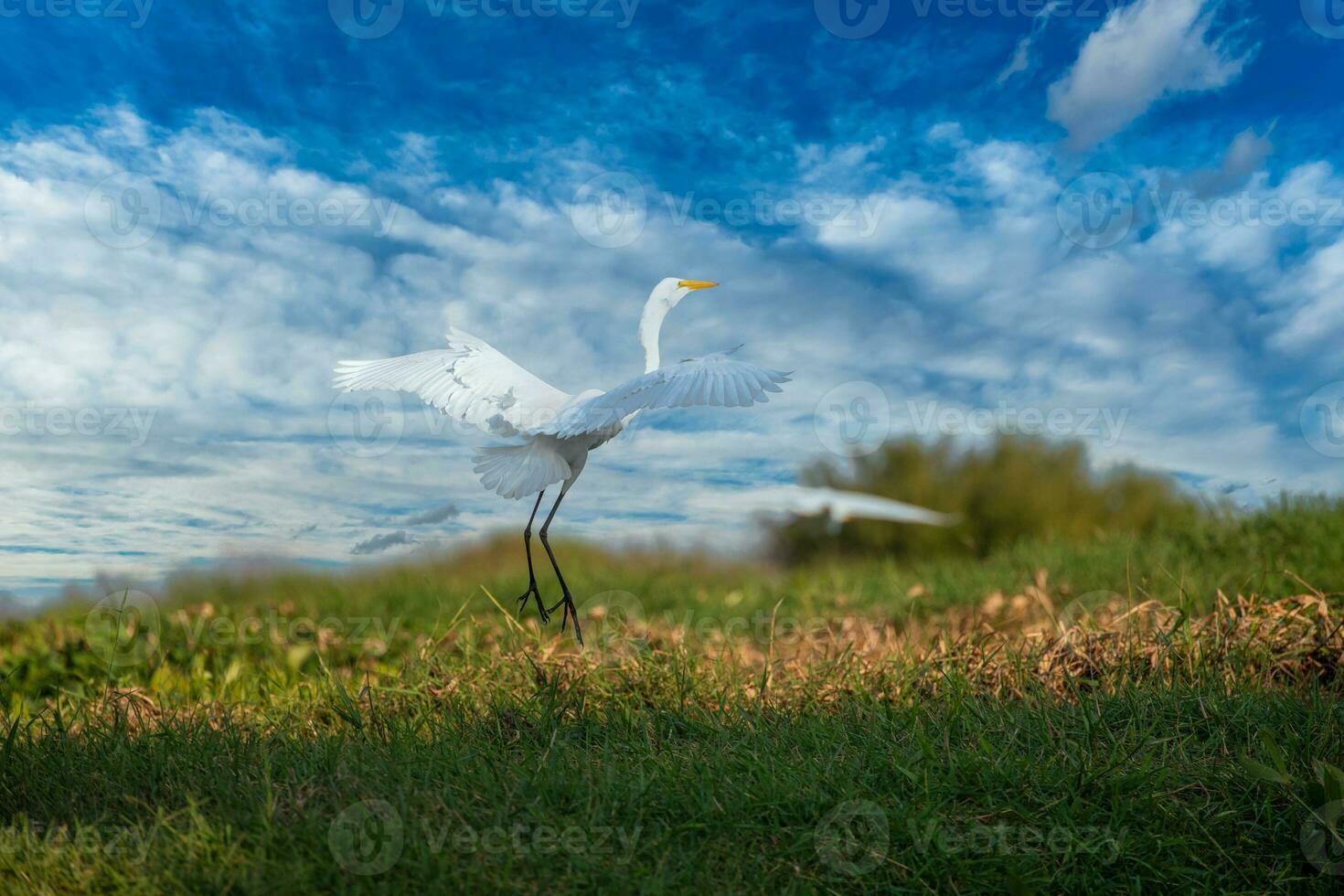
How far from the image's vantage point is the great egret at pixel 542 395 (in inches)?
95.0

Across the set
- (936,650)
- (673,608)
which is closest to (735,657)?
(936,650)

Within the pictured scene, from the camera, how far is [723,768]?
2816 millimetres

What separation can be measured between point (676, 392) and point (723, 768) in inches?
45.1

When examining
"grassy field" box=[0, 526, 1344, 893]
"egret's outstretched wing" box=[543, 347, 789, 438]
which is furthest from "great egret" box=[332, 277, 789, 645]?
"grassy field" box=[0, 526, 1344, 893]

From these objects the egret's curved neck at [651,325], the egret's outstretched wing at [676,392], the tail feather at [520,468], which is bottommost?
the tail feather at [520,468]

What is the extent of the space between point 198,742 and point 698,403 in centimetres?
223

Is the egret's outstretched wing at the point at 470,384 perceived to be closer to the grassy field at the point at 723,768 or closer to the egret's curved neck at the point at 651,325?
the egret's curved neck at the point at 651,325

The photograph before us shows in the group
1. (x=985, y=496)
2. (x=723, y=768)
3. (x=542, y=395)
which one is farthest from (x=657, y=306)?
(x=985, y=496)

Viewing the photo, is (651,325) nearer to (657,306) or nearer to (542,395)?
(657,306)

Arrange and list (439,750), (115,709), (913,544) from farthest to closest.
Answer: (913,544) < (115,709) < (439,750)

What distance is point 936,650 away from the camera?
4.30 m

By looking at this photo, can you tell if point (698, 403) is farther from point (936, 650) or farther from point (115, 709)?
point (115, 709)

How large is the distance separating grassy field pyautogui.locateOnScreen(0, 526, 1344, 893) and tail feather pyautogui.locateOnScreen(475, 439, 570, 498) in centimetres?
85

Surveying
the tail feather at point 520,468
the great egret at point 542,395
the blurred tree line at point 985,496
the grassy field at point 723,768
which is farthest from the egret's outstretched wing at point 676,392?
the blurred tree line at point 985,496
